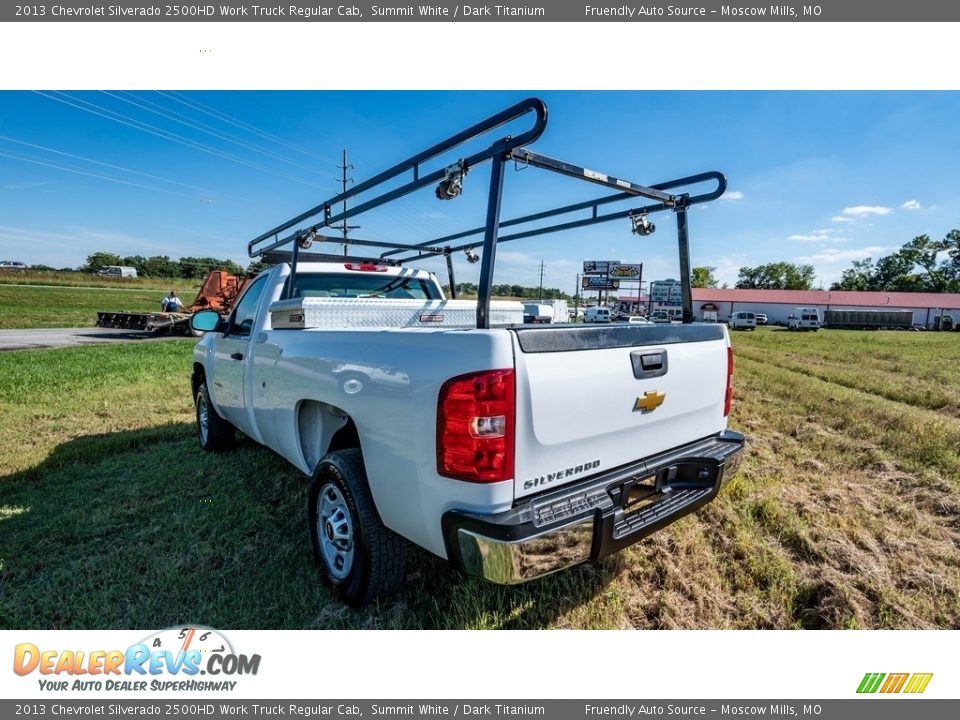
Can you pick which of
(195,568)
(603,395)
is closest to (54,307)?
(195,568)

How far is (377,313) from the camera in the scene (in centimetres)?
341

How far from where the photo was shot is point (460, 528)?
69.9 inches

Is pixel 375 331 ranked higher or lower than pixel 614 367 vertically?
higher

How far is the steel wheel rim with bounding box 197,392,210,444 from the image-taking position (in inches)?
188

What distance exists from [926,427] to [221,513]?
23.9 feet

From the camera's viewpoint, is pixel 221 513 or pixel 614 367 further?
pixel 221 513

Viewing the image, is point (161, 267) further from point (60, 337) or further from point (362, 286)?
point (362, 286)

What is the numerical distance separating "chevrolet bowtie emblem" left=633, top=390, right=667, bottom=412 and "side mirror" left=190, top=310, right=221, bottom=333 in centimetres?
342

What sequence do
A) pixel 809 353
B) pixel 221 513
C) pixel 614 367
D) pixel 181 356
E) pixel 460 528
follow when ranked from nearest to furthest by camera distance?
pixel 460 528 → pixel 614 367 → pixel 221 513 → pixel 181 356 → pixel 809 353

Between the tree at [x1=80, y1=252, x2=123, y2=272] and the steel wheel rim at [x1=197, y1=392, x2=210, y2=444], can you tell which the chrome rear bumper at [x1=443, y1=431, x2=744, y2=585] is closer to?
the steel wheel rim at [x1=197, y1=392, x2=210, y2=444]

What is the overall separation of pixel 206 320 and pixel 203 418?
1578 millimetres

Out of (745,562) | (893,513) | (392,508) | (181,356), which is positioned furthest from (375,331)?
(181,356)

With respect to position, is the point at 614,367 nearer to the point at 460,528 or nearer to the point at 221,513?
the point at 460,528

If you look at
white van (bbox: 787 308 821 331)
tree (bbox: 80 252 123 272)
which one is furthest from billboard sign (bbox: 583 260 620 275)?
tree (bbox: 80 252 123 272)
